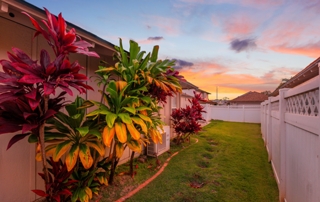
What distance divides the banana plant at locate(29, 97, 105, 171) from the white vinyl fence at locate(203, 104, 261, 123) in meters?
14.4

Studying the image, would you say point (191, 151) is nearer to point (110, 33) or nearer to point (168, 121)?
point (168, 121)

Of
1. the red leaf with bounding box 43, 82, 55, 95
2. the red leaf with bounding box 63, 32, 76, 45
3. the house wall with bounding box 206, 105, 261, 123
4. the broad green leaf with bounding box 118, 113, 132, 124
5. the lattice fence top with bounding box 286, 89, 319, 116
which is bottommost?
the house wall with bounding box 206, 105, 261, 123

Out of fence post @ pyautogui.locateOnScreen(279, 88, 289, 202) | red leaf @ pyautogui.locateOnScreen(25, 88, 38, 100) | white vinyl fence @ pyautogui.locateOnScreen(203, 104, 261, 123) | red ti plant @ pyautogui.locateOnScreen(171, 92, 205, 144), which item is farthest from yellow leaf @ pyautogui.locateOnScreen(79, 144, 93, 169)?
white vinyl fence @ pyautogui.locateOnScreen(203, 104, 261, 123)

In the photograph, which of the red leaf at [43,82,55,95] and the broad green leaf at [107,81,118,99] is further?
the broad green leaf at [107,81,118,99]

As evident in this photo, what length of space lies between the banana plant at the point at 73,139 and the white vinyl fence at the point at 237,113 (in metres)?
14.4

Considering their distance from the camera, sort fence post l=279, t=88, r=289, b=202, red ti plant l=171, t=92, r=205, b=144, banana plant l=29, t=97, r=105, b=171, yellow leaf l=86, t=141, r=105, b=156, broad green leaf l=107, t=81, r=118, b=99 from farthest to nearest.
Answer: red ti plant l=171, t=92, r=205, b=144, fence post l=279, t=88, r=289, b=202, broad green leaf l=107, t=81, r=118, b=99, yellow leaf l=86, t=141, r=105, b=156, banana plant l=29, t=97, r=105, b=171

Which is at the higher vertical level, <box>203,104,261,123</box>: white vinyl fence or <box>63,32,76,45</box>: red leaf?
<box>63,32,76,45</box>: red leaf

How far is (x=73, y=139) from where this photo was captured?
258 cm

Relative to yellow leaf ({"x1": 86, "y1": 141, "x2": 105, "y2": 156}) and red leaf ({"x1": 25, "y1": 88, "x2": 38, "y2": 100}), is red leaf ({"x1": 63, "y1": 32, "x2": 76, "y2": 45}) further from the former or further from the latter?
yellow leaf ({"x1": 86, "y1": 141, "x2": 105, "y2": 156})

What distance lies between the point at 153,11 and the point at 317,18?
190 inches

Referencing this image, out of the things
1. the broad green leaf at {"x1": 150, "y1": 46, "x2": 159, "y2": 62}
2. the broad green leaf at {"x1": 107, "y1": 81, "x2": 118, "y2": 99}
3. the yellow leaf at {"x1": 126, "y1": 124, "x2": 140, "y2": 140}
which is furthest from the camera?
the broad green leaf at {"x1": 150, "y1": 46, "x2": 159, "y2": 62}

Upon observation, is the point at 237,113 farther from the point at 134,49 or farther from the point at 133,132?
the point at 133,132

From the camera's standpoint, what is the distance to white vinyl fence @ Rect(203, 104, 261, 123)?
674 inches

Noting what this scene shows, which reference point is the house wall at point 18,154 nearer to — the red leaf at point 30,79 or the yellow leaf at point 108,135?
the red leaf at point 30,79
